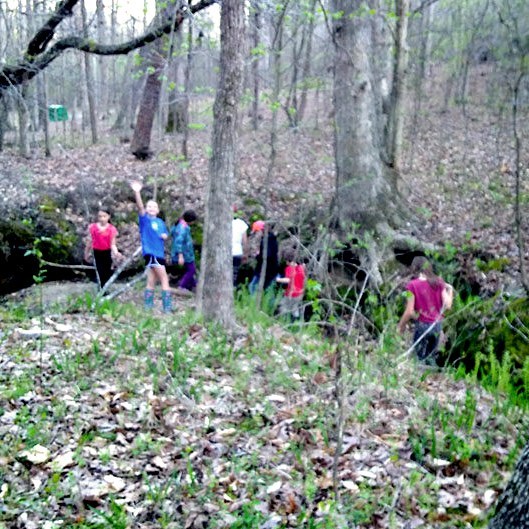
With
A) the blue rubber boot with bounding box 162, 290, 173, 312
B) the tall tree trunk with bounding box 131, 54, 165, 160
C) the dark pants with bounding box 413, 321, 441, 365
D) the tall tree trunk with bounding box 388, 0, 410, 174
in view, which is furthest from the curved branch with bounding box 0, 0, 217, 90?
the tall tree trunk with bounding box 131, 54, 165, 160

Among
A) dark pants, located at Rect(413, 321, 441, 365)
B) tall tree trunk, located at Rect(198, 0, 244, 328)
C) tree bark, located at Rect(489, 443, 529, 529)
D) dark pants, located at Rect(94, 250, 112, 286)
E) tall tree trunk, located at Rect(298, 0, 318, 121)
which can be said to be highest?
tall tree trunk, located at Rect(298, 0, 318, 121)

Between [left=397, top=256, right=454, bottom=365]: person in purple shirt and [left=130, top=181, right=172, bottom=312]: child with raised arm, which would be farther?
[left=130, top=181, right=172, bottom=312]: child with raised arm

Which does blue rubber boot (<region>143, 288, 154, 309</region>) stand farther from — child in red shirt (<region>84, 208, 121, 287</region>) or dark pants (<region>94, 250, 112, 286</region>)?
dark pants (<region>94, 250, 112, 286</region>)

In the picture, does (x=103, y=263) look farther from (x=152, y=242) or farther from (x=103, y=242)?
(x=152, y=242)

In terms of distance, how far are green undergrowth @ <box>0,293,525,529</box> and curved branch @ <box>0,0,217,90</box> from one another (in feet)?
13.5

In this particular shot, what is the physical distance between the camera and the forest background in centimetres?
772

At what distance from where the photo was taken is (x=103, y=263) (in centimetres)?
1076

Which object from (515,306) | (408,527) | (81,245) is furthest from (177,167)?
(408,527)

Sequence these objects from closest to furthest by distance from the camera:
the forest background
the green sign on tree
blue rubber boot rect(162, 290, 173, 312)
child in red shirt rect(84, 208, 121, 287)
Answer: the forest background → blue rubber boot rect(162, 290, 173, 312) → child in red shirt rect(84, 208, 121, 287) → the green sign on tree

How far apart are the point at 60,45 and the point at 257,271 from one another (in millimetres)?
5060

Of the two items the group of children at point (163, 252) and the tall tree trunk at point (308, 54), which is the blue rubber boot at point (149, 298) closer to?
the group of children at point (163, 252)

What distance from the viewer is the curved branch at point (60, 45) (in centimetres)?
864

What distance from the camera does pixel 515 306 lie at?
857 cm

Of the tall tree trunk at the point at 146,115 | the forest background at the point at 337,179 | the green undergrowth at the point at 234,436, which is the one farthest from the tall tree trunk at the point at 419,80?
the green undergrowth at the point at 234,436
